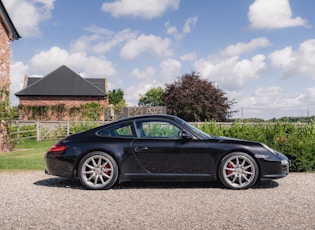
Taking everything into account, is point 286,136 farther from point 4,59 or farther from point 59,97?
point 59,97

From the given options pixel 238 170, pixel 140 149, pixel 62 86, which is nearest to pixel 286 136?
pixel 238 170

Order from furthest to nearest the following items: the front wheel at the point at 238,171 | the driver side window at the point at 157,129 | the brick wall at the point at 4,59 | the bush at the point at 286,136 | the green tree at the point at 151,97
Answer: the green tree at the point at 151,97
the brick wall at the point at 4,59
the bush at the point at 286,136
the driver side window at the point at 157,129
the front wheel at the point at 238,171

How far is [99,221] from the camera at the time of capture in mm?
4848

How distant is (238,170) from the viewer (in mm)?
7043

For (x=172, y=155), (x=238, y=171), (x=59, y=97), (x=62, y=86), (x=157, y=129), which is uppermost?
(x=62, y=86)

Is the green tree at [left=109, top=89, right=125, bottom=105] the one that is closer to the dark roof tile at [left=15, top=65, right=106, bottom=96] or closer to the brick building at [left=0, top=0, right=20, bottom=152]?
the dark roof tile at [left=15, top=65, right=106, bottom=96]

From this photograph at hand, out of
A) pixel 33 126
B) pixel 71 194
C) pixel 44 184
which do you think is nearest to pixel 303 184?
pixel 71 194

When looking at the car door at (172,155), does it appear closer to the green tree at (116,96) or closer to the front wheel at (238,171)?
the front wheel at (238,171)

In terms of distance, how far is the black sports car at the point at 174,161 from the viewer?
23.1 feet

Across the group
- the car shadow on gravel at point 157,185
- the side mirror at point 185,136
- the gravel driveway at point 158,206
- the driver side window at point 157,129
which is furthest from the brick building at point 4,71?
the side mirror at point 185,136

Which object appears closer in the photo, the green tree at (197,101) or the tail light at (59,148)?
the tail light at (59,148)

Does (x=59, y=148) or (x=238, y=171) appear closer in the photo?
(x=238, y=171)

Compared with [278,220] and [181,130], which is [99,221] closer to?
[278,220]

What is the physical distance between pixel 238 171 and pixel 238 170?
0.02 metres
